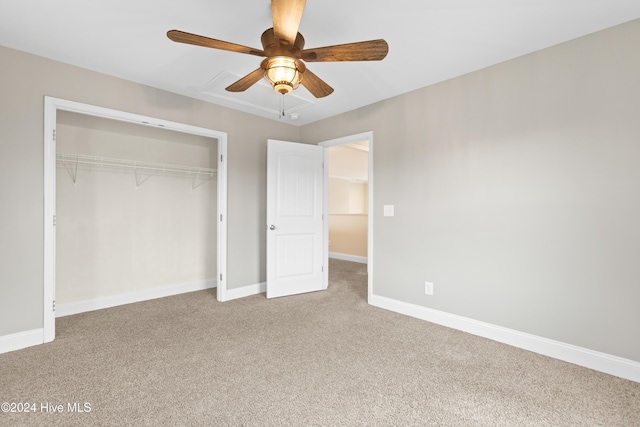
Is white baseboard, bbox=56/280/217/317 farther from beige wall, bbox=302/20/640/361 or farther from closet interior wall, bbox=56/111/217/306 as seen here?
beige wall, bbox=302/20/640/361

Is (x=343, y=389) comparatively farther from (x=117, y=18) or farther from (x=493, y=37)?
(x=117, y=18)

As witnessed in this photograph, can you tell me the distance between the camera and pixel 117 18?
2.06 meters

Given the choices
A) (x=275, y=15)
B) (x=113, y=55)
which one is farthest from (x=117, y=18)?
(x=275, y=15)

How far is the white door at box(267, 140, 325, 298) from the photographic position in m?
3.82

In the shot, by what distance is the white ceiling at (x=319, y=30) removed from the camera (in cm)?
192

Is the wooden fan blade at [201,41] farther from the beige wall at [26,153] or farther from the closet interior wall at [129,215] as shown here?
the closet interior wall at [129,215]

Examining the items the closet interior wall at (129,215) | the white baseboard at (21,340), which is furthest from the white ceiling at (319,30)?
the white baseboard at (21,340)

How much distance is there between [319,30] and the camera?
216cm

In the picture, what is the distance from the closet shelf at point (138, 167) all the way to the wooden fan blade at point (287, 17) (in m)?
2.79

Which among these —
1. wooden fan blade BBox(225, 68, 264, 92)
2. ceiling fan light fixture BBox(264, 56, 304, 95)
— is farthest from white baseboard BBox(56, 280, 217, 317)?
ceiling fan light fixture BBox(264, 56, 304, 95)

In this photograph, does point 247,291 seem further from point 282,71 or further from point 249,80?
point 282,71

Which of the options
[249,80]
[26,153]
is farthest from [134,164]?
[249,80]

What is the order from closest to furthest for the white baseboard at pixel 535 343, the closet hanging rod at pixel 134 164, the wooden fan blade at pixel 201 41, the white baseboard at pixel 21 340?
the wooden fan blade at pixel 201 41 < the white baseboard at pixel 535 343 < the white baseboard at pixel 21 340 < the closet hanging rod at pixel 134 164

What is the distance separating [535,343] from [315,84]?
8.73ft
